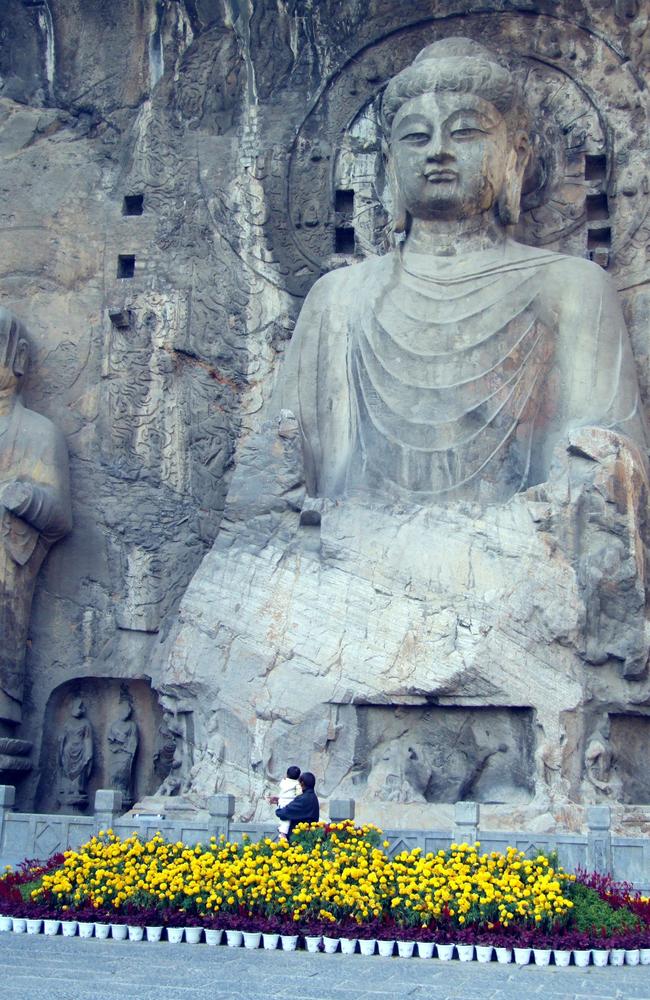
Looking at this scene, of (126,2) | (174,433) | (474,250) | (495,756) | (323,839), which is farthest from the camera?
(126,2)

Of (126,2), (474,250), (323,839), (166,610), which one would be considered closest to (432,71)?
(474,250)

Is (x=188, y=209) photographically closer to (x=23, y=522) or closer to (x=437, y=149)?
(x=437, y=149)

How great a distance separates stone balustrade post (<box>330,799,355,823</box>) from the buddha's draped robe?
272 cm

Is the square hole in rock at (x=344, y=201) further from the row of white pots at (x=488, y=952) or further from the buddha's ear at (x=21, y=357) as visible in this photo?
the row of white pots at (x=488, y=952)

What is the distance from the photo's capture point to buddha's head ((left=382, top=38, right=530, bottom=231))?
11.0 m

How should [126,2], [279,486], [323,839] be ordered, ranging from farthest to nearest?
[126,2] → [279,486] → [323,839]

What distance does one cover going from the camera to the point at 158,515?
1182 centimetres

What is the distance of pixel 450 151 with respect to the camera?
1097cm

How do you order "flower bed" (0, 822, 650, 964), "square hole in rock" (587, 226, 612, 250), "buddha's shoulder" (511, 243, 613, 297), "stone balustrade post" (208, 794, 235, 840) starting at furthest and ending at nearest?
"square hole in rock" (587, 226, 612, 250), "buddha's shoulder" (511, 243, 613, 297), "stone balustrade post" (208, 794, 235, 840), "flower bed" (0, 822, 650, 964)

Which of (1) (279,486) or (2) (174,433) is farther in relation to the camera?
(2) (174,433)

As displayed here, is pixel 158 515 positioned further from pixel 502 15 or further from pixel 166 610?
pixel 502 15

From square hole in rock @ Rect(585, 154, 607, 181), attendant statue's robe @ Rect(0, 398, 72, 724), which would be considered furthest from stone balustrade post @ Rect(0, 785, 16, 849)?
square hole in rock @ Rect(585, 154, 607, 181)

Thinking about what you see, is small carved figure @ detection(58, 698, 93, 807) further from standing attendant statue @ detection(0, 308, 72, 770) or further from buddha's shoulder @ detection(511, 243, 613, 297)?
buddha's shoulder @ detection(511, 243, 613, 297)

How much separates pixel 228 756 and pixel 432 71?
482 cm
